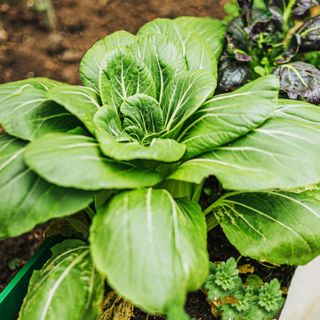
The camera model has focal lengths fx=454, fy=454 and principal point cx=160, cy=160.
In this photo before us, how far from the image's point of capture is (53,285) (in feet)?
3.39

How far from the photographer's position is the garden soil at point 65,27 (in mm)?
2088

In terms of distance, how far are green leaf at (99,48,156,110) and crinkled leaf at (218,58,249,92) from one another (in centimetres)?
38

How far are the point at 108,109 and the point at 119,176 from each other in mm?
206

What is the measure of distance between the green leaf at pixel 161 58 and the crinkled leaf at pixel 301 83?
1.28ft

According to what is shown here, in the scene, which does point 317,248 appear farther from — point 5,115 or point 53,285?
point 5,115

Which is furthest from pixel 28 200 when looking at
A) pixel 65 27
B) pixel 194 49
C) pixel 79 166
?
pixel 65 27

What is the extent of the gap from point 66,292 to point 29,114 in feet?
1.37

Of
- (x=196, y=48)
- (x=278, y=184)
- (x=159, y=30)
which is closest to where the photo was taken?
(x=278, y=184)

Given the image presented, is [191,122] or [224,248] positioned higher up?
[191,122]

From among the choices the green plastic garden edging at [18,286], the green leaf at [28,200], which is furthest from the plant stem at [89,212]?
the green leaf at [28,200]

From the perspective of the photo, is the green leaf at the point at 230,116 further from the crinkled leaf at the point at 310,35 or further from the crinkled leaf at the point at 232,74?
the crinkled leaf at the point at 310,35

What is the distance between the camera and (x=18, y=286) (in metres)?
1.25

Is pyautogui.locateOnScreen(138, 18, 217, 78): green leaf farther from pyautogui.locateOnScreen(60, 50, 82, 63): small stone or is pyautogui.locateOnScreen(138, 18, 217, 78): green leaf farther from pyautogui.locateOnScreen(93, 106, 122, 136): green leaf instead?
pyautogui.locateOnScreen(60, 50, 82, 63): small stone

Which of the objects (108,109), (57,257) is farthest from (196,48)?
(57,257)
